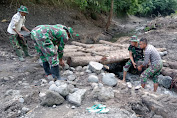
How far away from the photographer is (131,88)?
3.40 meters

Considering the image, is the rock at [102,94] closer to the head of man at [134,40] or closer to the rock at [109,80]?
the rock at [109,80]

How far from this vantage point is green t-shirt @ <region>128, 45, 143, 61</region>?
459 centimetres

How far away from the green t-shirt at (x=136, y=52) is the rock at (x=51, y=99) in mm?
2854

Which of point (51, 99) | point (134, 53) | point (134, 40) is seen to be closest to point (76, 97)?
point (51, 99)

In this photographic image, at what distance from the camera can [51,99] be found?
256 centimetres

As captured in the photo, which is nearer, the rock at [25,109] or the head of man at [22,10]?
the rock at [25,109]

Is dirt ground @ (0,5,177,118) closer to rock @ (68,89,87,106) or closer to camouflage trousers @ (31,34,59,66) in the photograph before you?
rock @ (68,89,87,106)

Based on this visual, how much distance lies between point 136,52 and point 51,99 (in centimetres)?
309

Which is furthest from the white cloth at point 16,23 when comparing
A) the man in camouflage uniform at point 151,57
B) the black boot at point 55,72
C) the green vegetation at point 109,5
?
the green vegetation at point 109,5

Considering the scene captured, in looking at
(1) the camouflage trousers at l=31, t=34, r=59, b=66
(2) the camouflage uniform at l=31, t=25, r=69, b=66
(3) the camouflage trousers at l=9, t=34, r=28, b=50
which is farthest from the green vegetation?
(1) the camouflage trousers at l=31, t=34, r=59, b=66

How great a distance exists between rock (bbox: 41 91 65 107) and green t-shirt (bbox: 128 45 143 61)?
2.85 m

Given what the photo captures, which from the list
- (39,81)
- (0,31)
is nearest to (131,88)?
(39,81)

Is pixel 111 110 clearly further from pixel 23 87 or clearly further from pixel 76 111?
pixel 23 87

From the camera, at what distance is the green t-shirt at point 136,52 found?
181 inches
